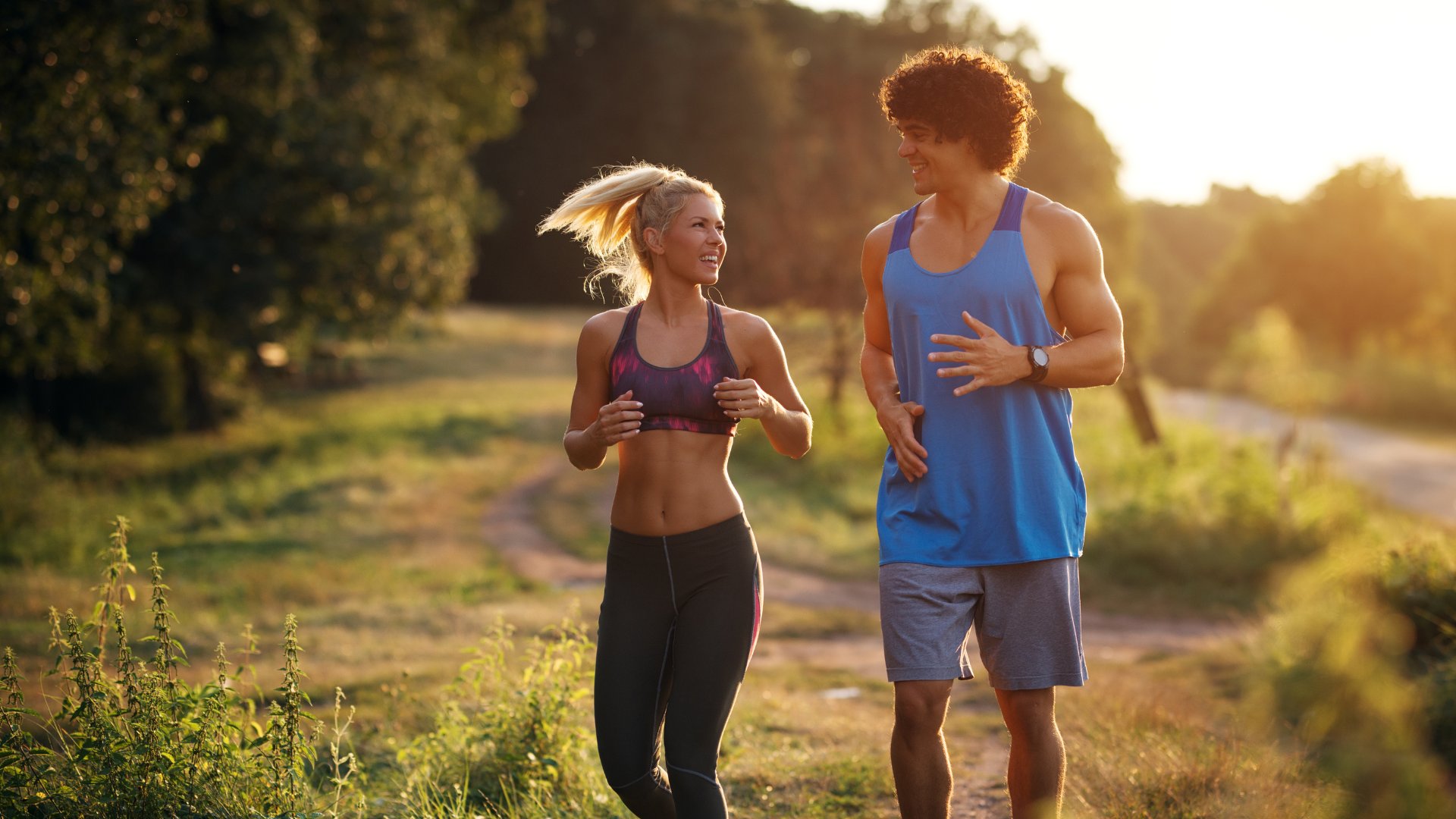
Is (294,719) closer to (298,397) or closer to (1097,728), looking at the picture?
(1097,728)

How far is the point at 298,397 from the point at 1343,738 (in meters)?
27.7

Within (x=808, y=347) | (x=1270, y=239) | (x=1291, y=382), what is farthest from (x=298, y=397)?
(x=1270, y=239)

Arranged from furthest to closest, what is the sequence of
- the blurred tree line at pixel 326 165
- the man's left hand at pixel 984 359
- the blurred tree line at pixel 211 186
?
the blurred tree line at pixel 326 165, the blurred tree line at pixel 211 186, the man's left hand at pixel 984 359

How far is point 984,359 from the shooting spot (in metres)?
3.38

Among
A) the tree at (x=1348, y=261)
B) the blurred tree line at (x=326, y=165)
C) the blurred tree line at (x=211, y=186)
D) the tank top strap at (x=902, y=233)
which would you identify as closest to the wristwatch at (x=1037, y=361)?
the tank top strap at (x=902, y=233)

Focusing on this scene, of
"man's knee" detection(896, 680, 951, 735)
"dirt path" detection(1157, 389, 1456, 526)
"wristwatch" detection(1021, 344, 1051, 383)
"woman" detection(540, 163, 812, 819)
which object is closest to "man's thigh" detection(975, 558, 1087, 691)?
"man's knee" detection(896, 680, 951, 735)

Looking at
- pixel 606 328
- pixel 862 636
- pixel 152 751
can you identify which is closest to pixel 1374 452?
pixel 862 636

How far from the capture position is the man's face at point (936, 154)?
3.62 m

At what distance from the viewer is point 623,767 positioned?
365 cm

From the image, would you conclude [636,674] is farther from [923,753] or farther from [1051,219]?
[1051,219]

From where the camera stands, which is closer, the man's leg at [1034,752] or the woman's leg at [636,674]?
the man's leg at [1034,752]

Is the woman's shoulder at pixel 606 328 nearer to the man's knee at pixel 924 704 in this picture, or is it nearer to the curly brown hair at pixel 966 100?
the curly brown hair at pixel 966 100

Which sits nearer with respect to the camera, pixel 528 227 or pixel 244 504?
pixel 244 504

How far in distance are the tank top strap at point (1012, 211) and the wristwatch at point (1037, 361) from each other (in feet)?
1.17
